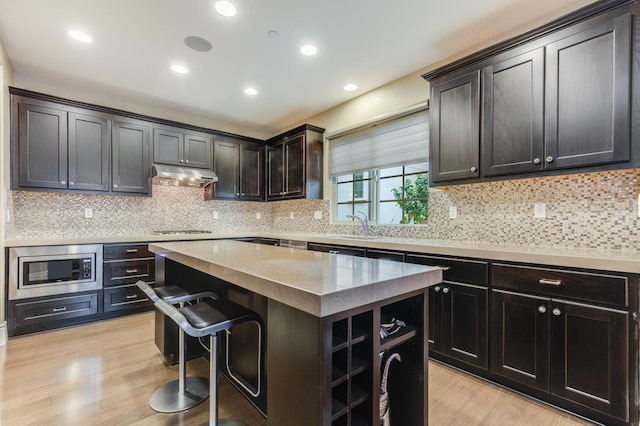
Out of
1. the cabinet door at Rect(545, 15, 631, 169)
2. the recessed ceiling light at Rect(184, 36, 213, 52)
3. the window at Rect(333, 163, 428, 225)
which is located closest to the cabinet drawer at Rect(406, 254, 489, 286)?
the cabinet door at Rect(545, 15, 631, 169)

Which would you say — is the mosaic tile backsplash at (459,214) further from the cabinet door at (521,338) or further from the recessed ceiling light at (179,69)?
the recessed ceiling light at (179,69)

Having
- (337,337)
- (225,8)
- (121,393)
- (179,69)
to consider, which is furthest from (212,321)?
(179,69)

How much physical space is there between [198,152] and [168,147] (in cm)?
42

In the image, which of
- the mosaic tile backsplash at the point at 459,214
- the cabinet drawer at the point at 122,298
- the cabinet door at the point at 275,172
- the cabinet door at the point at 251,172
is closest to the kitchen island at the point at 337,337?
the mosaic tile backsplash at the point at 459,214

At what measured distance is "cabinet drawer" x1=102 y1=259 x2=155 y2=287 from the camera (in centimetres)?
340

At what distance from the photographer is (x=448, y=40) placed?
267 centimetres

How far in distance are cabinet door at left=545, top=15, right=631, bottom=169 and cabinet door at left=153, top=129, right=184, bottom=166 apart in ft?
13.9

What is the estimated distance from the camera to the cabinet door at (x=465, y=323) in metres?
2.10

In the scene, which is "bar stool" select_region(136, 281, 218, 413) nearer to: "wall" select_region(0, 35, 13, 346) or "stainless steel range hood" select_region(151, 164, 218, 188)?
"wall" select_region(0, 35, 13, 346)

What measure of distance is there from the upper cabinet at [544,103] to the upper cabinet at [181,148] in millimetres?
3337

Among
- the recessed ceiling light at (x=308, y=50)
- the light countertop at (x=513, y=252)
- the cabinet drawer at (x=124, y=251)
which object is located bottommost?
the cabinet drawer at (x=124, y=251)

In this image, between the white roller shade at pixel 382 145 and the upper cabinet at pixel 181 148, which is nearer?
the white roller shade at pixel 382 145

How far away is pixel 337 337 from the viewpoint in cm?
105

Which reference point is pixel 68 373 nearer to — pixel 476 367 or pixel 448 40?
pixel 476 367
